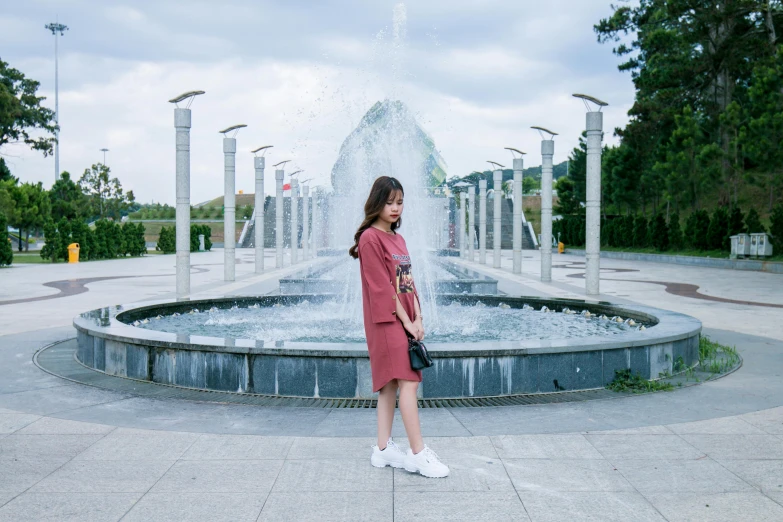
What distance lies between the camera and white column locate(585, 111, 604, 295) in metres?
15.8

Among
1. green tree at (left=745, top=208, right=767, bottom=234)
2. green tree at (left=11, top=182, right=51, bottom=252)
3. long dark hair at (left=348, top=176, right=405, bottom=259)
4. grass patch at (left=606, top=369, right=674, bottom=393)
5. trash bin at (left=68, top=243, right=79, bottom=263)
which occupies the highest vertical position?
green tree at (left=11, top=182, right=51, bottom=252)

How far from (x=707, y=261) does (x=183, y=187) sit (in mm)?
22160

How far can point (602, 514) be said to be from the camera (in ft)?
12.1

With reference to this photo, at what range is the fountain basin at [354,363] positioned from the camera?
6289 millimetres

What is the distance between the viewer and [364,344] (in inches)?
258

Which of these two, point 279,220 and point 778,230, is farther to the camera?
point 279,220

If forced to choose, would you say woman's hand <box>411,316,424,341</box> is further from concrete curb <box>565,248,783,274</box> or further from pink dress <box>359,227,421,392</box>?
concrete curb <box>565,248,783,274</box>

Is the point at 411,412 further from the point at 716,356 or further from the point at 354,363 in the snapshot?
the point at 716,356

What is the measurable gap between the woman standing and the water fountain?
1.95 meters

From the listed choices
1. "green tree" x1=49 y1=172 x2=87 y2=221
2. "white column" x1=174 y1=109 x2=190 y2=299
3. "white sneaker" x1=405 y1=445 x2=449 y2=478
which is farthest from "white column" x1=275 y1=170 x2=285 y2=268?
"green tree" x1=49 y1=172 x2=87 y2=221

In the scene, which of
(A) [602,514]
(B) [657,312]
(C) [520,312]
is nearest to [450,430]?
(A) [602,514]

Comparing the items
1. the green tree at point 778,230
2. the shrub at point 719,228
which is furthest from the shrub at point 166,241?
the green tree at point 778,230

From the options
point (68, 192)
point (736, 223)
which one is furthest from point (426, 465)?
point (68, 192)

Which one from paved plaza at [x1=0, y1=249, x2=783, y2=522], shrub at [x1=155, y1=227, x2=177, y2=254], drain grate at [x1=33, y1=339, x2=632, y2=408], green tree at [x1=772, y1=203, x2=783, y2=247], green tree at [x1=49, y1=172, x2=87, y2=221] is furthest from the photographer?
green tree at [x1=49, y1=172, x2=87, y2=221]
